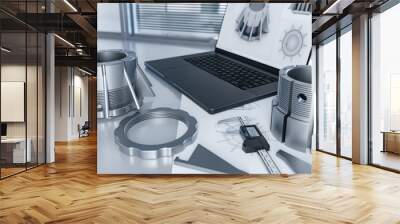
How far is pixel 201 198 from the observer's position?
14.5ft

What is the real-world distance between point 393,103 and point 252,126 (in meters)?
2.96

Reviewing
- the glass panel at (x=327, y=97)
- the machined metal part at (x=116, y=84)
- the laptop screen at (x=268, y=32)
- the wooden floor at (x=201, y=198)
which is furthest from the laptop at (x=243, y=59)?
the glass panel at (x=327, y=97)

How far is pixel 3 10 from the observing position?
575cm

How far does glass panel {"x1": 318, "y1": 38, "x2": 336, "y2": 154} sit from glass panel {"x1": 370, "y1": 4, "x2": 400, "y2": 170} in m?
1.94

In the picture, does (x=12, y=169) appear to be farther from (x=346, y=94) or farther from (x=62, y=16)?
(x=346, y=94)

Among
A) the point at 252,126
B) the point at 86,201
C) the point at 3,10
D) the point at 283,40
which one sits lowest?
the point at 86,201

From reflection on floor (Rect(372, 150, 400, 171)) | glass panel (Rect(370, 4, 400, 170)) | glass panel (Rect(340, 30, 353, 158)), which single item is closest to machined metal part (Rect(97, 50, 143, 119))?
glass panel (Rect(370, 4, 400, 170))

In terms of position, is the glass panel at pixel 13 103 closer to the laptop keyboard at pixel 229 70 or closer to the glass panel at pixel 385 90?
the laptop keyboard at pixel 229 70

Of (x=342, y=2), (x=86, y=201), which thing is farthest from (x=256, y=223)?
(x=342, y=2)

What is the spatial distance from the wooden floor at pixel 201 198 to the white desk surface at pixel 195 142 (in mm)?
199

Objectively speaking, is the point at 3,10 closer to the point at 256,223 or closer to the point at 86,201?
the point at 86,201

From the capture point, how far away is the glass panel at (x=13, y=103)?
234 inches

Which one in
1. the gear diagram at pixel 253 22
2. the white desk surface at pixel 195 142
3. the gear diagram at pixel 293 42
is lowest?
the white desk surface at pixel 195 142

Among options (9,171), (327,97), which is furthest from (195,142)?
(327,97)
